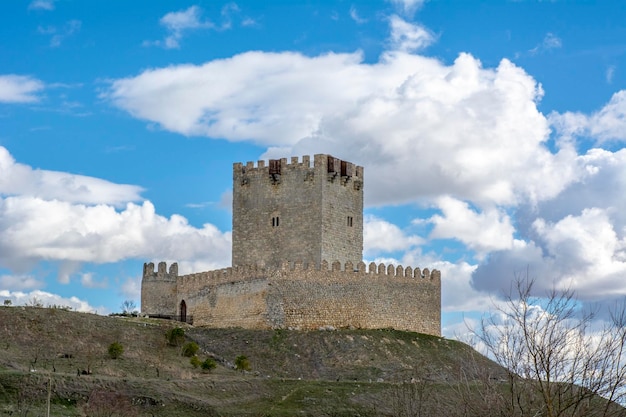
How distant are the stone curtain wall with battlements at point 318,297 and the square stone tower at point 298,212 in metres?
2.21

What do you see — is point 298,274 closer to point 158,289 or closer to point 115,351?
point 158,289

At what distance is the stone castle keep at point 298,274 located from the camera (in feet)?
173

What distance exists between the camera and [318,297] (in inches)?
2082

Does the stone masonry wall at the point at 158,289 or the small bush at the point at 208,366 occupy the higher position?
the stone masonry wall at the point at 158,289

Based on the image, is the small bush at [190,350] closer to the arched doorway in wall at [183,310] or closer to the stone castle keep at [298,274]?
→ the stone castle keep at [298,274]

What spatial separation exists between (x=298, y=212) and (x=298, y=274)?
544 centimetres

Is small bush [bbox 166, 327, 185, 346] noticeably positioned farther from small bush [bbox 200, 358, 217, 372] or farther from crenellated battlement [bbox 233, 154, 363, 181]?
crenellated battlement [bbox 233, 154, 363, 181]

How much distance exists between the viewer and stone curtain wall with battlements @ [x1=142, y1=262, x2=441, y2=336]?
52562 millimetres

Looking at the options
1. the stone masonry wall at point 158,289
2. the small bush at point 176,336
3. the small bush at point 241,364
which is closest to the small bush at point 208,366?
the small bush at point 241,364

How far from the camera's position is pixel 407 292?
55.9 meters

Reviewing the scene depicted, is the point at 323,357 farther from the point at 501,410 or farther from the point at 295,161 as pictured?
the point at 501,410

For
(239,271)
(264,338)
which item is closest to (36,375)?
(264,338)

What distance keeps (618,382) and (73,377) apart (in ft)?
72.2

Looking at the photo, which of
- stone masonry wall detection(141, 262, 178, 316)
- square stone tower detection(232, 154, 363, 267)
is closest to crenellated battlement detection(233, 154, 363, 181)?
square stone tower detection(232, 154, 363, 267)
